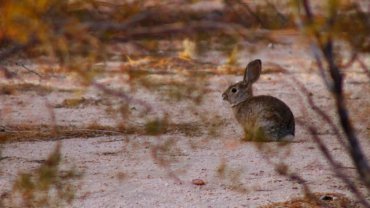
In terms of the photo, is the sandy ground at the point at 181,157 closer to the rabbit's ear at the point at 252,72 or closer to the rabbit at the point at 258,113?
the rabbit at the point at 258,113

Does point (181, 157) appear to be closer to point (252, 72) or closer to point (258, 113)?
point (258, 113)

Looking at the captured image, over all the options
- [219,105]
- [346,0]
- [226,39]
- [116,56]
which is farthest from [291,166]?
[226,39]

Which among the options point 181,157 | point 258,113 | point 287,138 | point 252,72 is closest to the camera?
point 181,157

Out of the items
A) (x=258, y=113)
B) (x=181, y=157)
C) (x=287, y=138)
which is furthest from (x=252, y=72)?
(x=181, y=157)

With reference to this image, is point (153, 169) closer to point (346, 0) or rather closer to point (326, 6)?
point (346, 0)

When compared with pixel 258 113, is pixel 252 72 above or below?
above

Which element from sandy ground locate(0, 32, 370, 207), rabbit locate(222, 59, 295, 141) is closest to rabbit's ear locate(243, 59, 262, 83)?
rabbit locate(222, 59, 295, 141)
